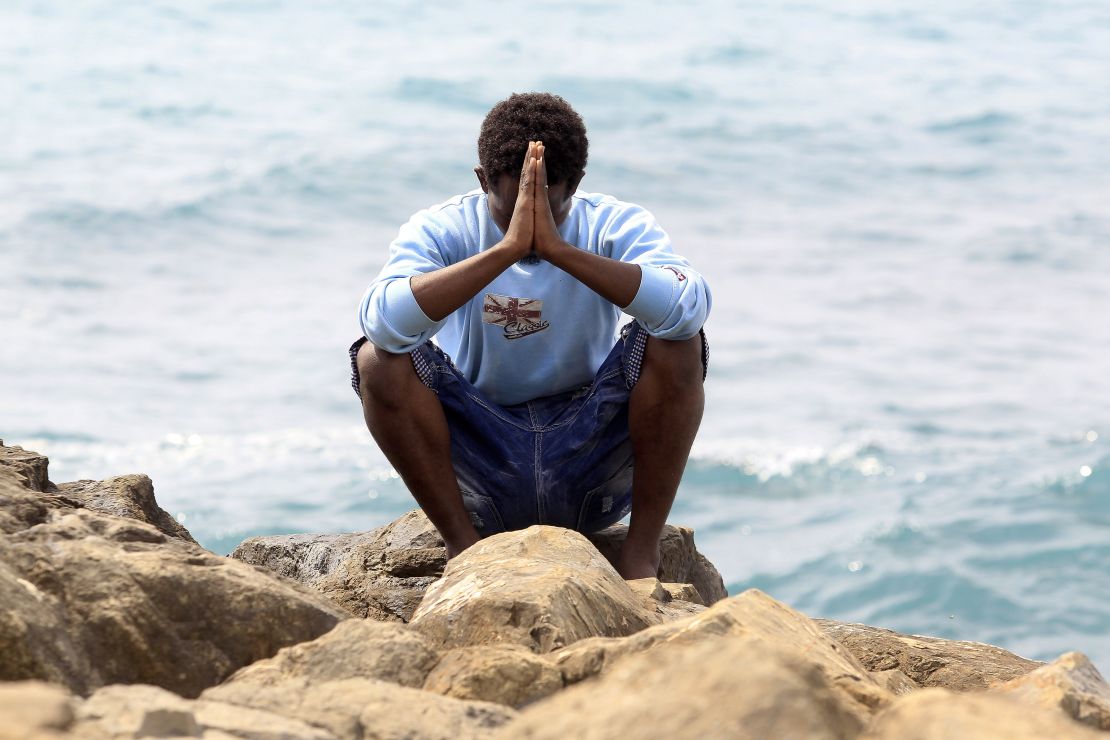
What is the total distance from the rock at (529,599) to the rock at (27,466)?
1.13m

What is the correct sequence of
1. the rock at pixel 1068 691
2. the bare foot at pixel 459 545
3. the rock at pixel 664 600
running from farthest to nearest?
1. the bare foot at pixel 459 545
2. the rock at pixel 664 600
3. the rock at pixel 1068 691

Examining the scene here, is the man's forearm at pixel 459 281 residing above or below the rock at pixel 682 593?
above

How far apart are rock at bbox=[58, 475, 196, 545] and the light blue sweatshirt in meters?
0.80

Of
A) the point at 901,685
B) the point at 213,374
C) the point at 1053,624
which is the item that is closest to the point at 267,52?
the point at 213,374

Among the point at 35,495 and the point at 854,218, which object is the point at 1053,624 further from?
the point at 854,218

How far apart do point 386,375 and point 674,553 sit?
3.88ft

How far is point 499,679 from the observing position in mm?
2428

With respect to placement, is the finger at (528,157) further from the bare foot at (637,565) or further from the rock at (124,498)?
the rock at (124,498)

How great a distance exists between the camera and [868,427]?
10.1 meters

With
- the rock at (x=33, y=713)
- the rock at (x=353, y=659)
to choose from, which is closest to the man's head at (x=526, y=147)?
the rock at (x=353, y=659)

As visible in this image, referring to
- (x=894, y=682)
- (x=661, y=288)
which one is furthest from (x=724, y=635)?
(x=661, y=288)

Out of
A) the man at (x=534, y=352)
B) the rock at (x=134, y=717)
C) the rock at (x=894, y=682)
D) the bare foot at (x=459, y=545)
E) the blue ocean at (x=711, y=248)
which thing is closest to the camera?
the rock at (x=134, y=717)

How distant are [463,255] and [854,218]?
11478mm

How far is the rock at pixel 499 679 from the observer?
2.41 meters
